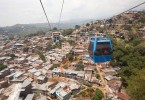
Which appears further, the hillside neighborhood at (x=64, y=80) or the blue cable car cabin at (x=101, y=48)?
the hillside neighborhood at (x=64, y=80)

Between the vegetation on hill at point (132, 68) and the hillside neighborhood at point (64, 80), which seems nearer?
the vegetation on hill at point (132, 68)

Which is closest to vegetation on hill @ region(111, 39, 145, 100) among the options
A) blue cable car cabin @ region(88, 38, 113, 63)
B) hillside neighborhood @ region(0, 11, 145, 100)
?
hillside neighborhood @ region(0, 11, 145, 100)

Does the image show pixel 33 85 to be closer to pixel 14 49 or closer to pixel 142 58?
pixel 142 58

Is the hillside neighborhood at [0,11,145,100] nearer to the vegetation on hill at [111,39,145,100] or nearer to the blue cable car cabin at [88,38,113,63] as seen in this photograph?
the vegetation on hill at [111,39,145,100]

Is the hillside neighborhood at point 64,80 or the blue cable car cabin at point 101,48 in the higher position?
the blue cable car cabin at point 101,48

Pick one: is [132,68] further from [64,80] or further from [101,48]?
[64,80]

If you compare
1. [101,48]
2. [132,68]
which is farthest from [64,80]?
[101,48]

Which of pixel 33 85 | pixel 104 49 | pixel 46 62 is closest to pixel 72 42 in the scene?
pixel 46 62

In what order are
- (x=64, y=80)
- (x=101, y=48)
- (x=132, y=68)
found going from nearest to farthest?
1. (x=101, y=48)
2. (x=132, y=68)
3. (x=64, y=80)

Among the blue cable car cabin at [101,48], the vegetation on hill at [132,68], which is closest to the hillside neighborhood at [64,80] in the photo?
the vegetation on hill at [132,68]

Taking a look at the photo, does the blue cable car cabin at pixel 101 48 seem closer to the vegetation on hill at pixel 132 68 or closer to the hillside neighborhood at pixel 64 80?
the vegetation on hill at pixel 132 68

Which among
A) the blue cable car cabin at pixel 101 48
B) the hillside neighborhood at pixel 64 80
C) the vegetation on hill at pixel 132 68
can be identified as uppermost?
the blue cable car cabin at pixel 101 48
